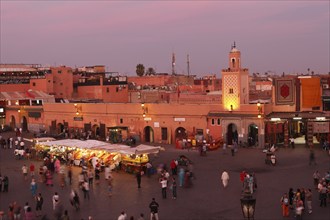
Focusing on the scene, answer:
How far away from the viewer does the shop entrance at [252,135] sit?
36.3 m

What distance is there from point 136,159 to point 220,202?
750 cm

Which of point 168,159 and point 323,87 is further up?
point 323,87

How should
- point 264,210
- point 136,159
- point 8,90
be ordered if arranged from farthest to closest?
1. point 8,90
2. point 136,159
3. point 264,210

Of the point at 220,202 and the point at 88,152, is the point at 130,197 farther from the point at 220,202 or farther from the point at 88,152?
the point at 88,152

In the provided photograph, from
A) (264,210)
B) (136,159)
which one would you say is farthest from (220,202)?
(136,159)

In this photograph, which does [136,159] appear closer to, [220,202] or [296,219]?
[220,202]

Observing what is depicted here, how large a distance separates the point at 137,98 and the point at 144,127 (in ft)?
76.2

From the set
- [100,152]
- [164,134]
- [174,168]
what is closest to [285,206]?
[174,168]

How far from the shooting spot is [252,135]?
3669cm

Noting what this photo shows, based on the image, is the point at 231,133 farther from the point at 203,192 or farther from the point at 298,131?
the point at 203,192

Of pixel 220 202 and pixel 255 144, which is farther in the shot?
pixel 255 144

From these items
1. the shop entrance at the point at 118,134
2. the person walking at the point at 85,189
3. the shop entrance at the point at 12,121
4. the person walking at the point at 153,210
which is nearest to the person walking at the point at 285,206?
the person walking at the point at 153,210

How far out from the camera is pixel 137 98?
65000 mm

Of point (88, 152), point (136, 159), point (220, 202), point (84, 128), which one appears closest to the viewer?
point (220, 202)
